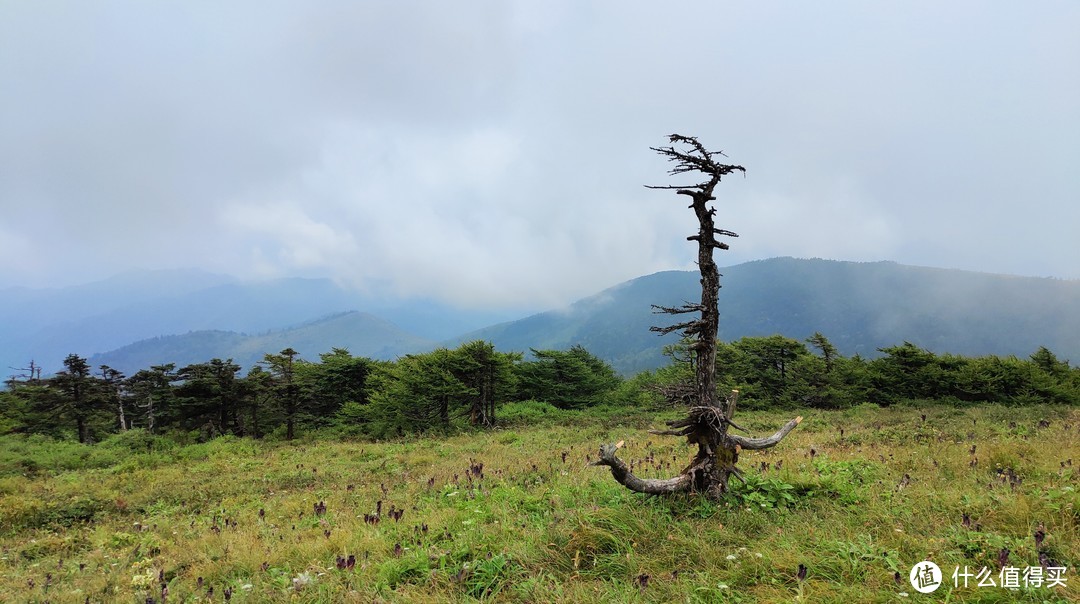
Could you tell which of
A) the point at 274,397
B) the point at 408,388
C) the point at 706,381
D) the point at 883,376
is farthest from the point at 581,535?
the point at 883,376

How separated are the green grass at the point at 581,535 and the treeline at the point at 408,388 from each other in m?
16.3

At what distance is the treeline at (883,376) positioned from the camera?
24531 millimetres

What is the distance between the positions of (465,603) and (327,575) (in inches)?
80.0

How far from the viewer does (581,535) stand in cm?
475

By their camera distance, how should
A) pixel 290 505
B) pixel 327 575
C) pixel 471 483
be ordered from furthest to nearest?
pixel 290 505 → pixel 471 483 → pixel 327 575

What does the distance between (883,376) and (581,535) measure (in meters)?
32.8

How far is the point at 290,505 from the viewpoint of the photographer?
9.18m

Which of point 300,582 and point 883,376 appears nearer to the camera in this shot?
point 300,582

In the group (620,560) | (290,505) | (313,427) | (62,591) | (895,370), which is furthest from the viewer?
(313,427)

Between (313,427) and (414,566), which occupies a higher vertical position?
(414,566)

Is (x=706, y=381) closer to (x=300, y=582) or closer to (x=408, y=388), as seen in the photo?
(x=300, y=582)

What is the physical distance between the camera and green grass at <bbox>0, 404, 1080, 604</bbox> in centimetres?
384

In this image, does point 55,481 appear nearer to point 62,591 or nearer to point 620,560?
point 62,591

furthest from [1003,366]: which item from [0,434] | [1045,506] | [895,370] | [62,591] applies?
[0,434]
